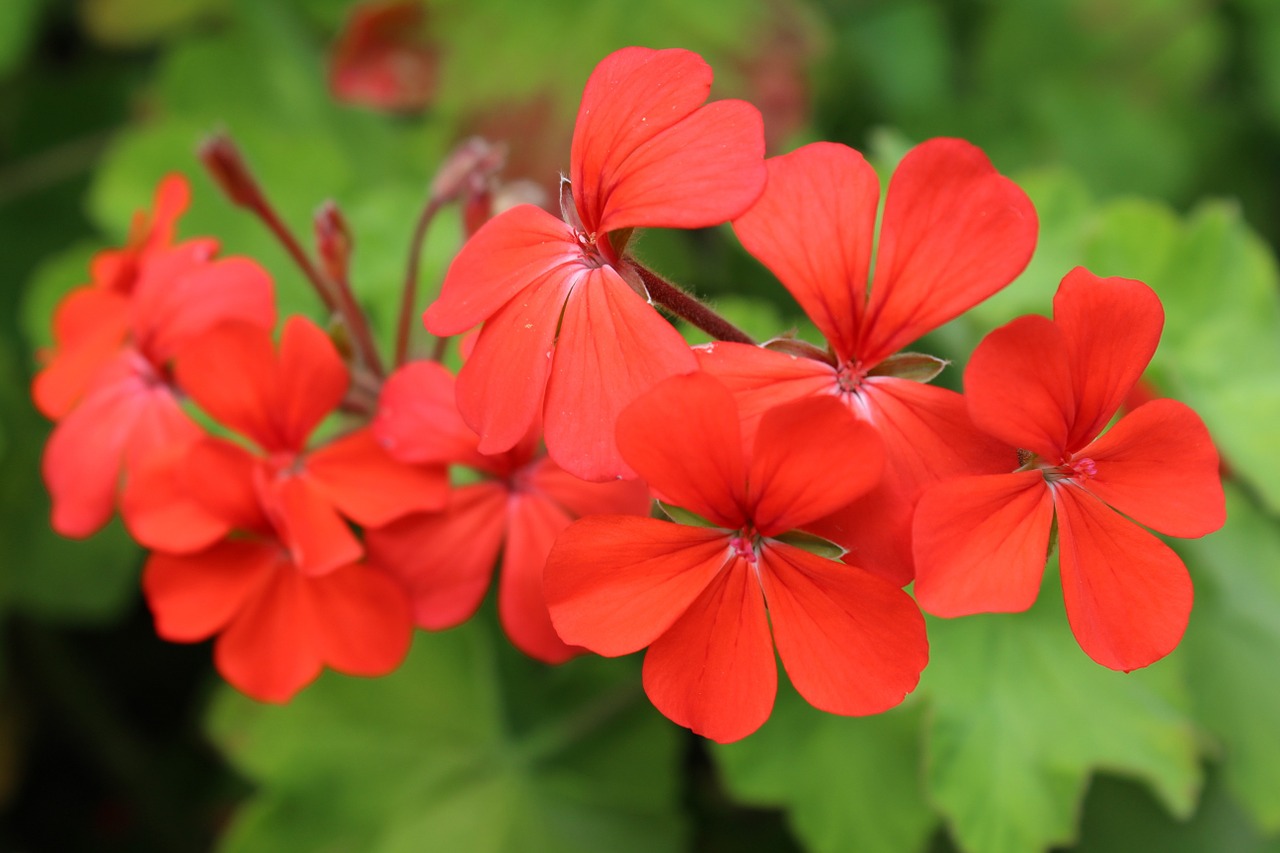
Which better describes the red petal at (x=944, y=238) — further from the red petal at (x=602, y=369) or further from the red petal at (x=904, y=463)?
the red petal at (x=602, y=369)

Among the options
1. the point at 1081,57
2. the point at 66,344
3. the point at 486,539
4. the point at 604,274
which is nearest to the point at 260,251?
the point at 66,344

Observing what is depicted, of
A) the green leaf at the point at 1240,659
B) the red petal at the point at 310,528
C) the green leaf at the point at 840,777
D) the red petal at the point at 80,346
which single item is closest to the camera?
the red petal at the point at 310,528

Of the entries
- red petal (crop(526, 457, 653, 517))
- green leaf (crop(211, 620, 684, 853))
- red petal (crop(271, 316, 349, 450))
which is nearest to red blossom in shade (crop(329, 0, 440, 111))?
green leaf (crop(211, 620, 684, 853))

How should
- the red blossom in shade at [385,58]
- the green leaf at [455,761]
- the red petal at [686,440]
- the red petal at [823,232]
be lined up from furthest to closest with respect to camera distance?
the red blossom in shade at [385,58] < the green leaf at [455,761] < the red petal at [823,232] < the red petal at [686,440]

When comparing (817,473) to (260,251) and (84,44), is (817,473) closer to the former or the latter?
(260,251)

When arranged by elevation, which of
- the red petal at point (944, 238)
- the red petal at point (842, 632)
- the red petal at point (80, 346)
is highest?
the red petal at point (944, 238)

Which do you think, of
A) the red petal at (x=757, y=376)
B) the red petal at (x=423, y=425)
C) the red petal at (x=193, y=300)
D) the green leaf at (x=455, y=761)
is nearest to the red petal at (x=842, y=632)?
the red petal at (x=757, y=376)

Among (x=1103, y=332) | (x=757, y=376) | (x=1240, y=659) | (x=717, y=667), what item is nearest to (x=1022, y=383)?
(x=1103, y=332)
